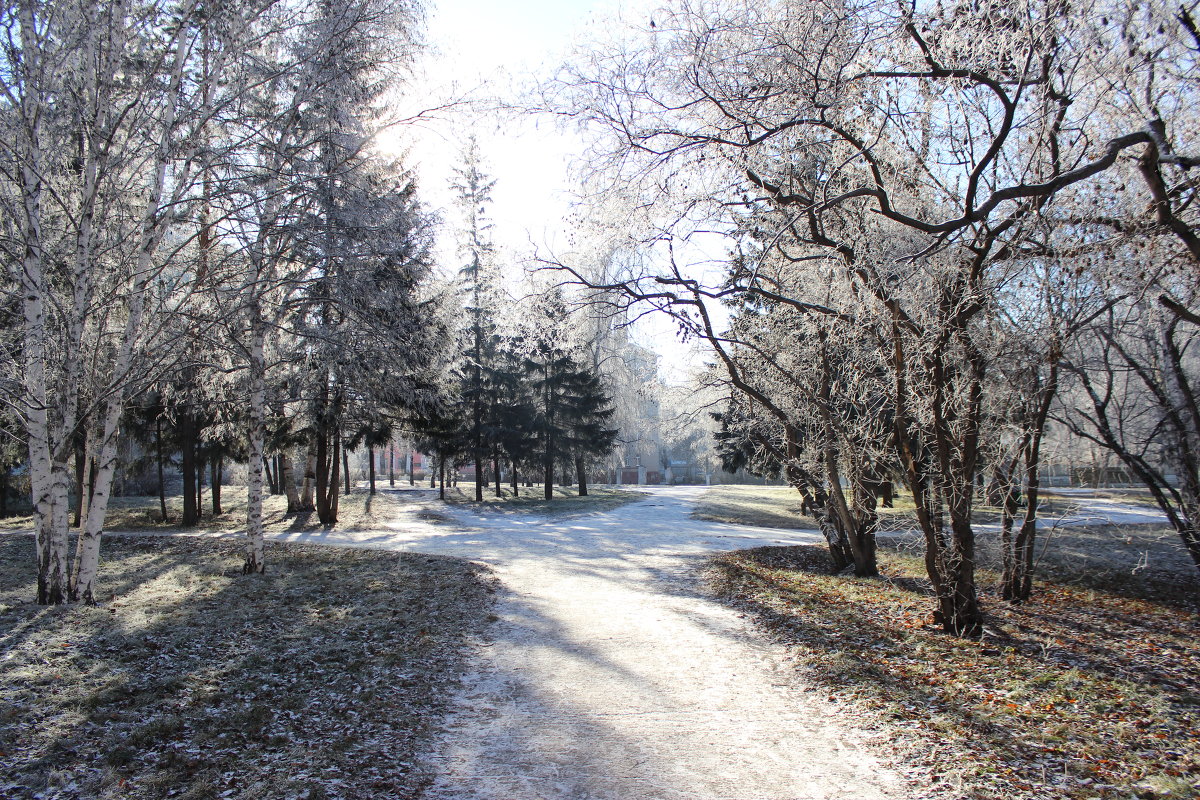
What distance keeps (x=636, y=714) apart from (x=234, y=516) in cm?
2017

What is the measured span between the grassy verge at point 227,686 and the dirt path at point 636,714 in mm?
489

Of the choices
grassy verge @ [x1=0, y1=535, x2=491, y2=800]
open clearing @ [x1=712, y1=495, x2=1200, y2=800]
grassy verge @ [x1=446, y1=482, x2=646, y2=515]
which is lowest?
grassy verge @ [x1=446, y1=482, x2=646, y2=515]

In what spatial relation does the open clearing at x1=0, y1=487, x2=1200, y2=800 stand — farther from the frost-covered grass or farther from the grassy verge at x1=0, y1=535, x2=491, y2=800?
the frost-covered grass

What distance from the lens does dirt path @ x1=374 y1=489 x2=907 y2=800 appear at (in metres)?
3.66

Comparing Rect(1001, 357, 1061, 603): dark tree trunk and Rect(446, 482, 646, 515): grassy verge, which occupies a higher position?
Rect(1001, 357, 1061, 603): dark tree trunk

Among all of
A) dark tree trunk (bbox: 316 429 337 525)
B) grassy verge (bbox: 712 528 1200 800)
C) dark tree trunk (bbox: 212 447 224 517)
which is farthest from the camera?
dark tree trunk (bbox: 212 447 224 517)

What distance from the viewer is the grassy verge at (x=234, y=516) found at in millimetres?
17828

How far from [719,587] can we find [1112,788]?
599cm

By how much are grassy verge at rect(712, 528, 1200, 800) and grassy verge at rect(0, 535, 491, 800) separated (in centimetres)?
337

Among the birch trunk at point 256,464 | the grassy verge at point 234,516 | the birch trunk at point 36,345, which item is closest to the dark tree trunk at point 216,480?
the grassy verge at point 234,516

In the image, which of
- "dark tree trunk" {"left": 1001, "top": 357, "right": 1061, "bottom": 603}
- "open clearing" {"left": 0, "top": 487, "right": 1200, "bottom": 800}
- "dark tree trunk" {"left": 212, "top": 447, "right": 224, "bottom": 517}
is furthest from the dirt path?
"dark tree trunk" {"left": 212, "top": 447, "right": 224, "bottom": 517}

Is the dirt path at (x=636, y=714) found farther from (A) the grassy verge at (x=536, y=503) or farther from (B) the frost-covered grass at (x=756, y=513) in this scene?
(A) the grassy verge at (x=536, y=503)

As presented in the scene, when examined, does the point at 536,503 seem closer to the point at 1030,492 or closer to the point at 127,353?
the point at 127,353

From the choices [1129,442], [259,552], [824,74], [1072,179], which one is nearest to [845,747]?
[1072,179]
